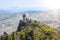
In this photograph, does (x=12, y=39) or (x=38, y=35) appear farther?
(x=38, y=35)

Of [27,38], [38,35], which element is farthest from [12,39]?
[38,35]

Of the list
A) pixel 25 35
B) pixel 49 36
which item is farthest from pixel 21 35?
pixel 49 36

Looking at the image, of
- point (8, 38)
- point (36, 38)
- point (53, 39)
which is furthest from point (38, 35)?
point (8, 38)

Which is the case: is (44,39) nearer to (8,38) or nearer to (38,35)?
(38,35)

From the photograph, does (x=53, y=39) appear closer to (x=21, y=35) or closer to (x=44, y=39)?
(x=44, y=39)

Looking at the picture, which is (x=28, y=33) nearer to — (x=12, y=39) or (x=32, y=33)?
(x=32, y=33)

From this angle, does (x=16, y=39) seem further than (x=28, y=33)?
No

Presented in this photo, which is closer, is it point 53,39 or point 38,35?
point 53,39

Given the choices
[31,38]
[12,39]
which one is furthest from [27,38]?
[12,39]
